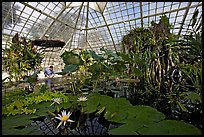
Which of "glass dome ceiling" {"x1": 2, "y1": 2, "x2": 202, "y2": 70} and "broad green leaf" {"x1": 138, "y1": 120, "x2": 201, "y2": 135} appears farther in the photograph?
"glass dome ceiling" {"x1": 2, "y1": 2, "x2": 202, "y2": 70}

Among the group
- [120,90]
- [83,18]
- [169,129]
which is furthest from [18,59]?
[83,18]

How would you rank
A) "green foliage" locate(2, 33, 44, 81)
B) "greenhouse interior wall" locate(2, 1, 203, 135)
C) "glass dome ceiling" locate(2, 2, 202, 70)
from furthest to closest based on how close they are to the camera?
"glass dome ceiling" locate(2, 2, 202, 70), "green foliage" locate(2, 33, 44, 81), "greenhouse interior wall" locate(2, 1, 203, 135)

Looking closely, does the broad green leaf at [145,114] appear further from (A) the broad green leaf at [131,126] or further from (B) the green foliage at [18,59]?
(B) the green foliage at [18,59]

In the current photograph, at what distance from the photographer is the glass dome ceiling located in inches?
423

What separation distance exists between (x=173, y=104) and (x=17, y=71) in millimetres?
2377

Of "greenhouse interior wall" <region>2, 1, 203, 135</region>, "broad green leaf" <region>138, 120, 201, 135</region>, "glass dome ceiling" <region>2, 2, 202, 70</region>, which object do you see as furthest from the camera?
"glass dome ceiling" <region>2, 2, 202, 70</region>

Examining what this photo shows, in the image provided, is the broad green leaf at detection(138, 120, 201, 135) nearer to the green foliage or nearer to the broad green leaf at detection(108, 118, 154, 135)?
the broad green leaf at detection(108, 118, 154, 135)

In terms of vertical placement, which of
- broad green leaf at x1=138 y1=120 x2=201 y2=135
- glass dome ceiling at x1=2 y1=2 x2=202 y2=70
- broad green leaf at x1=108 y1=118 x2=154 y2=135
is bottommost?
broad green leaf at x1=108 y1=118 x2=154 y2=135

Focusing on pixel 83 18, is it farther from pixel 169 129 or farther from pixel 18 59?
pixel 169 129

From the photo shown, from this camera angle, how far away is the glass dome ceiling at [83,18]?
35.3 ft

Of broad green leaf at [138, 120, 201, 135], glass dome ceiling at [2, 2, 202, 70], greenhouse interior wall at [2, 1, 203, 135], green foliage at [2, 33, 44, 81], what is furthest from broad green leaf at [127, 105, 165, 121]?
glass dome ceiling at [2, 2, 202, 70]

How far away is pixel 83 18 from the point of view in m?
13.9

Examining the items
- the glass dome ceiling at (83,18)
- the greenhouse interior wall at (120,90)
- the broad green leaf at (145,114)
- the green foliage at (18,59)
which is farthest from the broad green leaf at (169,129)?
the glass dome ceiling at (83,18)

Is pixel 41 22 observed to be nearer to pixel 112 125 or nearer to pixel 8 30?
pixel 8 30
